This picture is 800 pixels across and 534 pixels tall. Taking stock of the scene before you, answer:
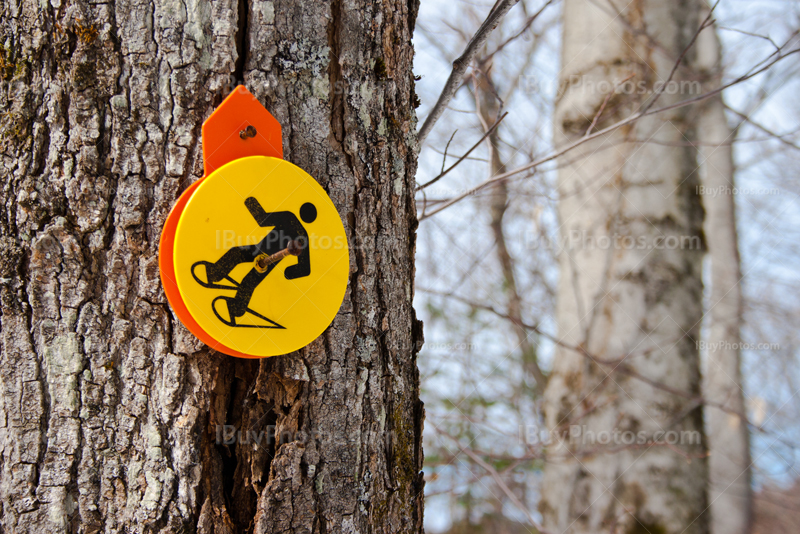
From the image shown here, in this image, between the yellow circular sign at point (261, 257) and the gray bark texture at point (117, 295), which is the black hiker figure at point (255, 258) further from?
the gray bark texture at point (117, 295)

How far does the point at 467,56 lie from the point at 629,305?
94.8 inches

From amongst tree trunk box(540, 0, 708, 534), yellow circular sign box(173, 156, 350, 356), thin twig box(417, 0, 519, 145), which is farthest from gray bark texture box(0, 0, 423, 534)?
tree trunk box(540, 0, 708, 534)

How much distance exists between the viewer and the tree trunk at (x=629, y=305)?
9.69 feet

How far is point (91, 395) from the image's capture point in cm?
83

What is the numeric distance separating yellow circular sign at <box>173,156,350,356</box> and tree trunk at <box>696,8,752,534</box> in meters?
3.57

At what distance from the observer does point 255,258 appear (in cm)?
81

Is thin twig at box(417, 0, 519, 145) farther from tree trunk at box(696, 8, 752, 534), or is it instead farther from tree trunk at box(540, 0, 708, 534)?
tree trunk at box(696, 8, 752, 534)

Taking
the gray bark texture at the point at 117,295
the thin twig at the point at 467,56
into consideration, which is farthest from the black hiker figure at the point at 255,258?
the thin twig at the point at 467,56

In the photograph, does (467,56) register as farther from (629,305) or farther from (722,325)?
(722,325)

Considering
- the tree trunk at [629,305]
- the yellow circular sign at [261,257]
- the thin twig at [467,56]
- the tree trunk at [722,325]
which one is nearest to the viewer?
the yellow circular sign at [261,257]

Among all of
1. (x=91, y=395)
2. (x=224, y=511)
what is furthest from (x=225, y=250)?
(x=224, y=511)

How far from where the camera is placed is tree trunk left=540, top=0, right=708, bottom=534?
2953 mm

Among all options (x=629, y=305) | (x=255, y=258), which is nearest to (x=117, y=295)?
(x=255, y=258)

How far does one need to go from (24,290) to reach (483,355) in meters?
4.44
